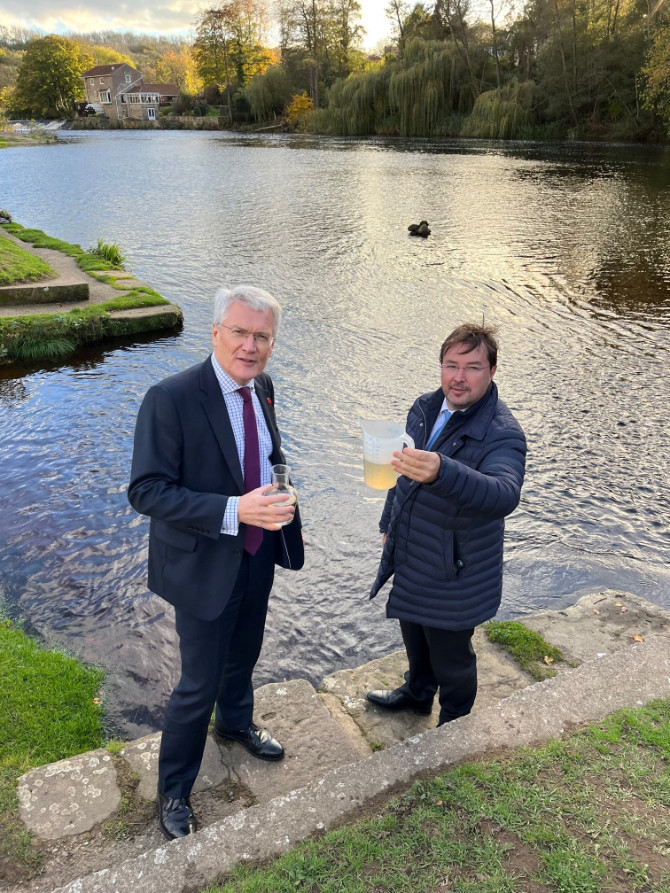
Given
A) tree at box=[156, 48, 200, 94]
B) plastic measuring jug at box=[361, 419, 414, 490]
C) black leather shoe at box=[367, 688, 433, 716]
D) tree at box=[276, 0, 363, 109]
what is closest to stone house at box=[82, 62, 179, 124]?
tree at box=[156, 48, 200, 94]

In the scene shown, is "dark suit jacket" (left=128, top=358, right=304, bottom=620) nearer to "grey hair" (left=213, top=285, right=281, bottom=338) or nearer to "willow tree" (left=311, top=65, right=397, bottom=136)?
"grey hair" (left=213, top=285, right=281, bottom=338)

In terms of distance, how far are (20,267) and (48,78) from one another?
10194 centimetres

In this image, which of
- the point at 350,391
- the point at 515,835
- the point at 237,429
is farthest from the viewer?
the point at 350,391

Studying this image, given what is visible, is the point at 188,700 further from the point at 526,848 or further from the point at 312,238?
the point at 312,238

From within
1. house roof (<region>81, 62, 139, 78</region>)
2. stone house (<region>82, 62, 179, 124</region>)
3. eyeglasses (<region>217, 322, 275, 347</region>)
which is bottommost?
eyeglasses (<region>217, 322, 275, 347</region>)

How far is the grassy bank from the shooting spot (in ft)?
8.68

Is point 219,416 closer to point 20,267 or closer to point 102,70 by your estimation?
point 20,267

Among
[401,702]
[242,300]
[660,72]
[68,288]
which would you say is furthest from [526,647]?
[660,72]

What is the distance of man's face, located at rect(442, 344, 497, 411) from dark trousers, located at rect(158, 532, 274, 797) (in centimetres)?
107

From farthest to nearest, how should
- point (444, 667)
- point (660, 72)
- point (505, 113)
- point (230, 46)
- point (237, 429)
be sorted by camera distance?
point (230, 46)
point (505, 113)
point (660, 72)
point (444, 667)
point (237, 429)

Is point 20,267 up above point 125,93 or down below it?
below

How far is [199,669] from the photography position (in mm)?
2527

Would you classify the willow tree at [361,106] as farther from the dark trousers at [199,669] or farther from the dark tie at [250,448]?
the dark trousers at [199,669]

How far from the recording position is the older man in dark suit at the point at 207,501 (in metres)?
2.28
